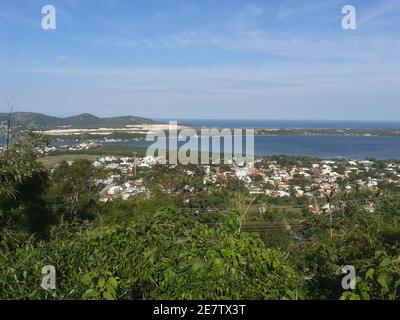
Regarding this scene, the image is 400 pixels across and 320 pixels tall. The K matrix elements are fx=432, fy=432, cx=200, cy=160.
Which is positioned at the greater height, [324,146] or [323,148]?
[324,146]

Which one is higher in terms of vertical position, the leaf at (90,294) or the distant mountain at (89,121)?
the distant mountain at (89,121)

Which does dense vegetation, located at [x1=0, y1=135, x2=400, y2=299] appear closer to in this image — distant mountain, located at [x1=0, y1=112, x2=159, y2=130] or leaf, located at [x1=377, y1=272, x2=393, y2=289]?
leaf, located at [x1=377, y1=272, x2=393, y2=289]

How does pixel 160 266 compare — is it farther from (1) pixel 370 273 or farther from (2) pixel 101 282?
(1) pixel 370 273

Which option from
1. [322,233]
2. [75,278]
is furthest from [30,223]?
[75,278]

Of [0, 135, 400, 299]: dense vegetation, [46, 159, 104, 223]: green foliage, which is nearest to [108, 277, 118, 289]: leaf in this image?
[0, 135, 400, 299]: dense vegetation

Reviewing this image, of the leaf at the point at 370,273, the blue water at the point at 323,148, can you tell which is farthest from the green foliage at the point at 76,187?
the blue water at the point at 323,148

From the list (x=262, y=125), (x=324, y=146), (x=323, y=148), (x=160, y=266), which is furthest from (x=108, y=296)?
(x=262, y=125)

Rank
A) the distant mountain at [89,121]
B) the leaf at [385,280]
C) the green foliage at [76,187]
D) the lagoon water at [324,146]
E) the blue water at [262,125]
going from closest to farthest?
the leaf at [385,280] < the green foliage at [76,187] < the distant mountain at [89,121] < the lagoon water at [324,146] < the blue water at [262,125]

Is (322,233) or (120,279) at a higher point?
(120,279)

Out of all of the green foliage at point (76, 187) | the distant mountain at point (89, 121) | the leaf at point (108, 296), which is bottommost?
the green foliage at point (76, 187)

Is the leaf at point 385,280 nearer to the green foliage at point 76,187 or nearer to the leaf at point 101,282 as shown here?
the leaf at point 101,282
